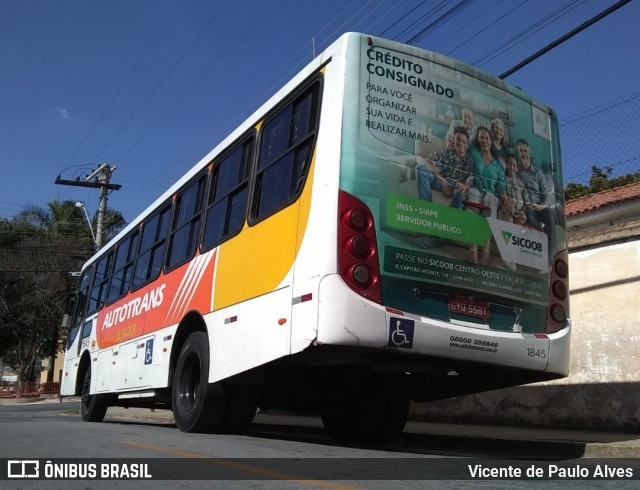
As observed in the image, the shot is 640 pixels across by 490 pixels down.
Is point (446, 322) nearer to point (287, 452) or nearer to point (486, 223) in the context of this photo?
point (486, 223)

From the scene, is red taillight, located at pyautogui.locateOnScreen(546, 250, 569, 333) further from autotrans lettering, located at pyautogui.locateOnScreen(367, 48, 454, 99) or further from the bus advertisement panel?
autotrans lettering, located at pyautogui.locateOnScreen(367, 48, 454, 99)

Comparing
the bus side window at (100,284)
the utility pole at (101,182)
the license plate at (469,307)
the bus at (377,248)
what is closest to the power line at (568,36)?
the bus at (377,248)

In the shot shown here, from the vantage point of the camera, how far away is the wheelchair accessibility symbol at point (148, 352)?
870 cm

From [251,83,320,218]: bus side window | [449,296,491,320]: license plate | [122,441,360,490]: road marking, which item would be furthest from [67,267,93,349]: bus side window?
[449,296,491,320]: license plate

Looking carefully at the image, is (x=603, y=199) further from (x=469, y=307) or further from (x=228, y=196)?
(x=228, y=196)

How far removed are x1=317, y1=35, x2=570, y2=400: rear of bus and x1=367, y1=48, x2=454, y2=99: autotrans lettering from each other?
0.01 meters

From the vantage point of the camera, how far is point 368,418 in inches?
296

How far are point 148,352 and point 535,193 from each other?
18.0 feet

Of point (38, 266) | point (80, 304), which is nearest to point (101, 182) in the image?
point (38, 266)

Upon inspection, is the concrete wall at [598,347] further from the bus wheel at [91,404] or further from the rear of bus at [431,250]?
the bus wheel at [91,404]

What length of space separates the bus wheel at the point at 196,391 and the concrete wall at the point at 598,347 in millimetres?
5120

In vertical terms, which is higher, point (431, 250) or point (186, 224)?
point (186, 224)

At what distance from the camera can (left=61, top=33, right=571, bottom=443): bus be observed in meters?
5.08

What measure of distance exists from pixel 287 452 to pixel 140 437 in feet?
7.18
